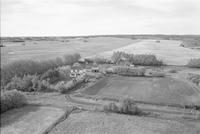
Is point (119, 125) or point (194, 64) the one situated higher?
point (194, 64)

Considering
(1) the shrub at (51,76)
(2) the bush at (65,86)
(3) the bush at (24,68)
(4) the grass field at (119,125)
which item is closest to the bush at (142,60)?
(3) the bush at (24,68)

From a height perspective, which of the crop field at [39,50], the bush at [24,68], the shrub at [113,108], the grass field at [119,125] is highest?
the crop field at [39,50]

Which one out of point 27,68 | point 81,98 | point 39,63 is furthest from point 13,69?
point 81,98

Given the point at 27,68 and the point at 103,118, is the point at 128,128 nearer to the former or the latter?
the point at 103,118

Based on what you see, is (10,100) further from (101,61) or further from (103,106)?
(101,61)

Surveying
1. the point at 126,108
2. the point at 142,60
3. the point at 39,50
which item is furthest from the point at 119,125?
the point at 39,50

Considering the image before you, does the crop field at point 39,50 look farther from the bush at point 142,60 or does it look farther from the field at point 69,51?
the bush at point 142,60
